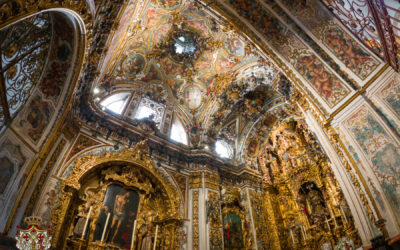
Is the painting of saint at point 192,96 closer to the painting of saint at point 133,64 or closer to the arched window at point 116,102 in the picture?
the painting of saint at point 133,64

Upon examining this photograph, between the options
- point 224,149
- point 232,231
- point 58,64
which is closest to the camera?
point 58,64

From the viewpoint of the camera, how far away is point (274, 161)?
12711 millimetres

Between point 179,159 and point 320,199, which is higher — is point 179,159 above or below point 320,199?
above

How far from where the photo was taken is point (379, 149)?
5.24 m

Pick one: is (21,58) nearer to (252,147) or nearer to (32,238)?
(32,238)

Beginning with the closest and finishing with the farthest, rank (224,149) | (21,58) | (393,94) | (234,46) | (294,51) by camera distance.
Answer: (21,58), (393,94), (294,51), (234,46), (224,149)

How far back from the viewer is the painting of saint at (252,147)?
41.4 feet

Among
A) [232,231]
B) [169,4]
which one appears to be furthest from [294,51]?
[232,231]

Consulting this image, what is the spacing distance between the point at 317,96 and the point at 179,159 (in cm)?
615

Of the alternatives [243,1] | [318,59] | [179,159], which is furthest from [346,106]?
[179,159]

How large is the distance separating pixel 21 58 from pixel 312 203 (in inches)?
450

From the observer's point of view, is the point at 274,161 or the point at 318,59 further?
the point at 274,161

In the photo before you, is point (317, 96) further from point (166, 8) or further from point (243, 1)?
point (166, 8)

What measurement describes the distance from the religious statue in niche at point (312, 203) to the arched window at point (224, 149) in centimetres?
380
